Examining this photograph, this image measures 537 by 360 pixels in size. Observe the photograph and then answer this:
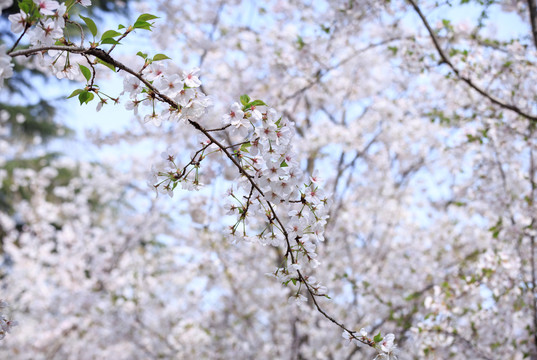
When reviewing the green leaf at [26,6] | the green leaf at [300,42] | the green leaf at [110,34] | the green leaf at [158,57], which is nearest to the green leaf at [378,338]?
the green leaf at [158,57]

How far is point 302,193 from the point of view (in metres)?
1.31

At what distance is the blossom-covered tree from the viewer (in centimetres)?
126

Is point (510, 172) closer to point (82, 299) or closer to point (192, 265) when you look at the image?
point (192, 265)

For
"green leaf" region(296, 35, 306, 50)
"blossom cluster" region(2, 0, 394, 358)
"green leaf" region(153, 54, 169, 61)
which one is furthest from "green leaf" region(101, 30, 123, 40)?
"green leaf" region(296, 35, 306, 50)


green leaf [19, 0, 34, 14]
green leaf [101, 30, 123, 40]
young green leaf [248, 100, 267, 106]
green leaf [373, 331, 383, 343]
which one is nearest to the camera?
green leaf [19, 0, 34, 14]

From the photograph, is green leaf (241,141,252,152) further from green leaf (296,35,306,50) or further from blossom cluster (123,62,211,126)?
green leaf (296,35,306,50)

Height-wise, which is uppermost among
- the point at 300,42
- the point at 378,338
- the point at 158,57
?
the point at 300,42

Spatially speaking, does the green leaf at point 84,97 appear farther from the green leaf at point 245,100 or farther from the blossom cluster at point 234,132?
the green leaf at point 245,100

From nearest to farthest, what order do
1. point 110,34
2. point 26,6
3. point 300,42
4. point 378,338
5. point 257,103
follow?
point 26,6
point 110,34
point 257,103
point 378,338
point 300,42

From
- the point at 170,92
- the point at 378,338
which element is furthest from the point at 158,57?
the point at 378,338

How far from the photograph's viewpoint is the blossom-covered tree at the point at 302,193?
1.26 meters

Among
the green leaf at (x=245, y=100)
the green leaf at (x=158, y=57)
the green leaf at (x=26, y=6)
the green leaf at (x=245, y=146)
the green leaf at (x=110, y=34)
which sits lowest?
the green leaf at (x=245, y=146)

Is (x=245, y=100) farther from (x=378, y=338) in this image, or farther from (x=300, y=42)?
(x=300, y=42)

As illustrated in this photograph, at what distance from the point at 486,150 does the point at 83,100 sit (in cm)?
310
